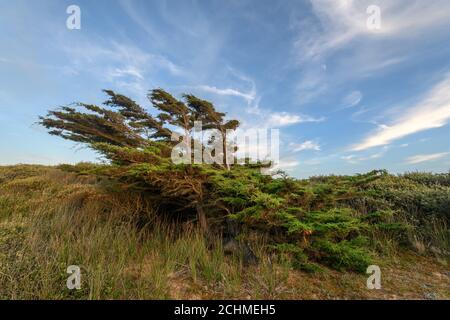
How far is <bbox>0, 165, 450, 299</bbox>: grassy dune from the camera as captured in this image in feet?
9.47

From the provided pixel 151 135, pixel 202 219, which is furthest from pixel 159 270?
pixel 151 135

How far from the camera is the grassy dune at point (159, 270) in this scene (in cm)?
289

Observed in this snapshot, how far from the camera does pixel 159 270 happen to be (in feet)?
10.6

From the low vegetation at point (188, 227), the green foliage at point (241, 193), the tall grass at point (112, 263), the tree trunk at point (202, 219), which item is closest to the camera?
the tall grass at point (112, 263)

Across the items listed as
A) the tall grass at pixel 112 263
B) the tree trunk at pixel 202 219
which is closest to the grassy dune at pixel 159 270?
the tall grass at pixel 112 263

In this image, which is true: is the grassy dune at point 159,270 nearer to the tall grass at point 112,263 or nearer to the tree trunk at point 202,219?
the tall grass at point 112,263

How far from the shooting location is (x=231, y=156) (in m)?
6.83

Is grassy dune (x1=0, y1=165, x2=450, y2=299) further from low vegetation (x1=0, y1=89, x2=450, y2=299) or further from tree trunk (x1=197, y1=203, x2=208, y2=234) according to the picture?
tree trunk (x1=197, y1=203, x2=208, y2=234)

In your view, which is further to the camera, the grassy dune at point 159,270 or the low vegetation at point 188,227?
the low vegetation at point 188,227

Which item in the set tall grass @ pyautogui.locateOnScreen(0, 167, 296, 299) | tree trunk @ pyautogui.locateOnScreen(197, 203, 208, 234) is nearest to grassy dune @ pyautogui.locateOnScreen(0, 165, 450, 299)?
tall grass @ pyautogui.locateOnScreen(0, 167, 296, 299)

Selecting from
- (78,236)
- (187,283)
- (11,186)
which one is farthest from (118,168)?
(11,186)

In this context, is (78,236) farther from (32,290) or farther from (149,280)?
(149,280)

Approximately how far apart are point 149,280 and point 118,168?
2047 mm

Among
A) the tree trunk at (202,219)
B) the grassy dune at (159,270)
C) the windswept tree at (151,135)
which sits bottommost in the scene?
the grassy dune at (159,270)
